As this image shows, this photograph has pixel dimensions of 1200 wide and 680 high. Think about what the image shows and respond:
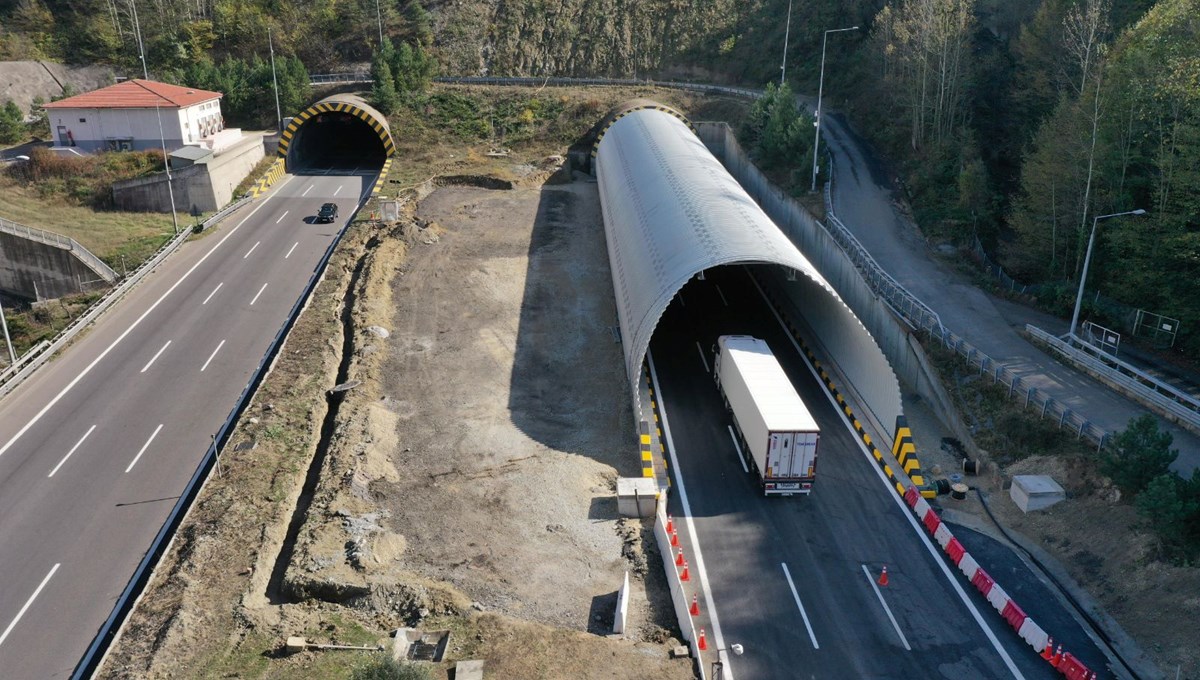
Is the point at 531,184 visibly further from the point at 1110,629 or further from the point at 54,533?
the point at 1110,629

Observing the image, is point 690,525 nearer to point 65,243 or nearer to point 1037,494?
point 1037,494

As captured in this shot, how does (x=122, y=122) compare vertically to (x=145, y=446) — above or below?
above

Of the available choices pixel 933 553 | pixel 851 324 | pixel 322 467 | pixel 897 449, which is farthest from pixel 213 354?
pixel 933 553

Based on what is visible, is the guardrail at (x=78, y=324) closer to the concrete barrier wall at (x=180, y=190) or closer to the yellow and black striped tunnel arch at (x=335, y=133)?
the concrete barrier wall at (x=180, y=190)

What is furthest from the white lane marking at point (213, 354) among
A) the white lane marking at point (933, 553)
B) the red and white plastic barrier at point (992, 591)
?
the red and white plastic barrier at point (992, 591)

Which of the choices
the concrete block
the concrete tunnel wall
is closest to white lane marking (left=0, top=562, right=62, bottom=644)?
the concrete block

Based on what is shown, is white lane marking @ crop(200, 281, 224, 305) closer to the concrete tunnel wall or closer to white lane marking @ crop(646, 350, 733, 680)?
the concrete tunnel wall
